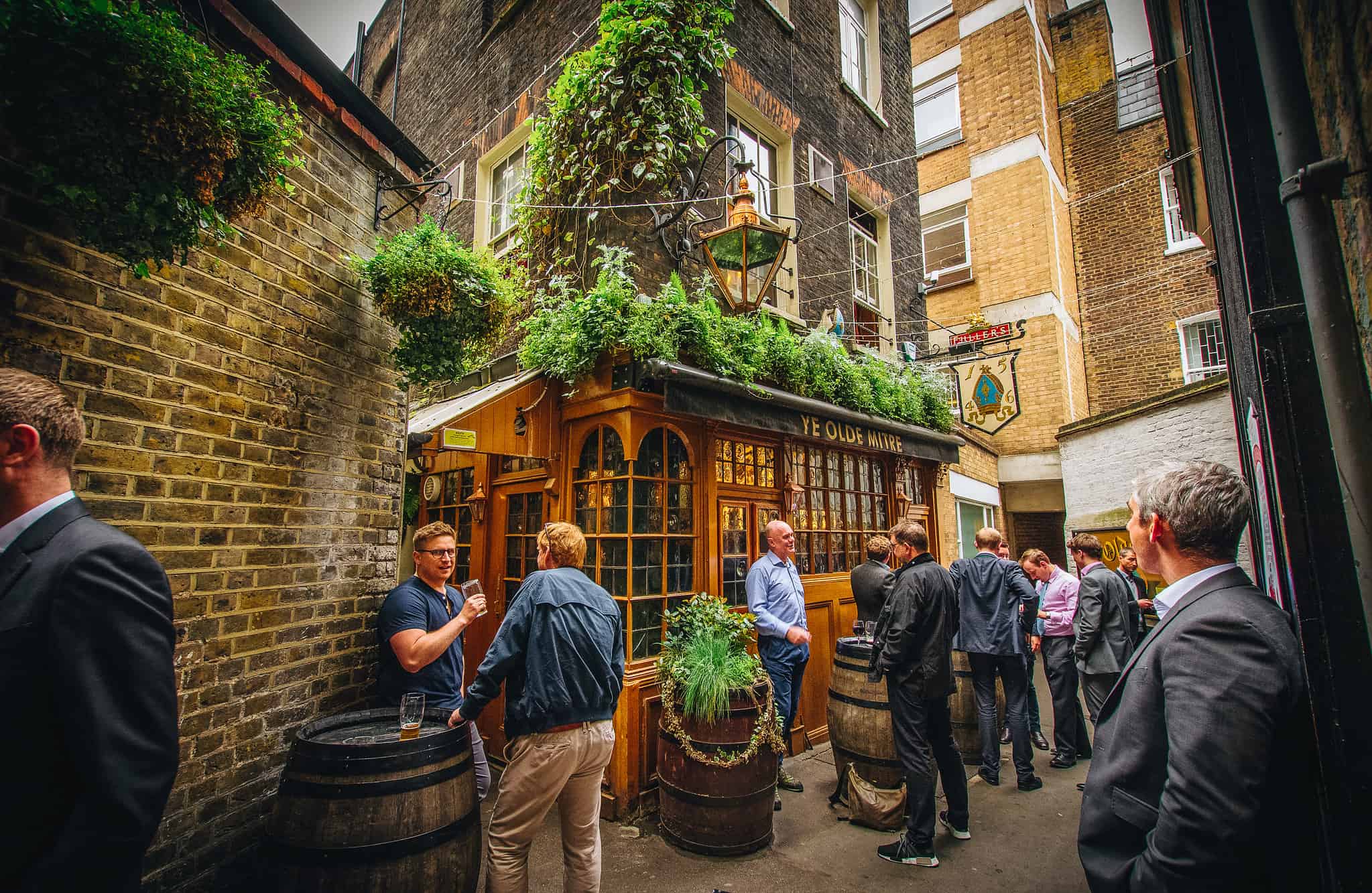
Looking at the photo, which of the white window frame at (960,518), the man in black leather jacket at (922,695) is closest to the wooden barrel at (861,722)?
the man in black leather jacket at (922,695)

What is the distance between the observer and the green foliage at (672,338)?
466cm

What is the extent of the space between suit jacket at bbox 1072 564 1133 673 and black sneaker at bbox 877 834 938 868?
89.2 inches

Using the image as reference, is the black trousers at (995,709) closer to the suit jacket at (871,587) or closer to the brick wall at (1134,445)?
the suit jacket at (871,587)

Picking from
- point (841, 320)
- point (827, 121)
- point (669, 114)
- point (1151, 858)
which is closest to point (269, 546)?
point (1151, 858)


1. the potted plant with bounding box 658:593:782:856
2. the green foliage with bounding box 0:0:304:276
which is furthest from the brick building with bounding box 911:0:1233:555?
the green foliage with bounding box 0:0:304:276

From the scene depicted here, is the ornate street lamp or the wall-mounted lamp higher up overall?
the ornate street lamp

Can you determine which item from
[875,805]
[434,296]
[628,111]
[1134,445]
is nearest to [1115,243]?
[1134,445]

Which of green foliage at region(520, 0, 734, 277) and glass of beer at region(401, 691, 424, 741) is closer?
glass of beer at region(401, 691, 424, 741)

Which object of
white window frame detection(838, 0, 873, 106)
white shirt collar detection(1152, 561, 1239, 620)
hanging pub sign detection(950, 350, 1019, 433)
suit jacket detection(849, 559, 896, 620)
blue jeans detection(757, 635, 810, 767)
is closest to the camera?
white shirt collar detection(1152, 561, 1239, 620)

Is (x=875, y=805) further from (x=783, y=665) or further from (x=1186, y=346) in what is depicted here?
(x=1186, y=346)

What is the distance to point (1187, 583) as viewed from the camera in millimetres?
1661

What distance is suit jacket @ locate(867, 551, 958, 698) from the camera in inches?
154

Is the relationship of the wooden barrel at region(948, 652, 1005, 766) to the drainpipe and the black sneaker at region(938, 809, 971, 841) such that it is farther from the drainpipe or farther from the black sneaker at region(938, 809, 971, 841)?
the drainpipe

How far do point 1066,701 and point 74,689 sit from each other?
22.5 feet
